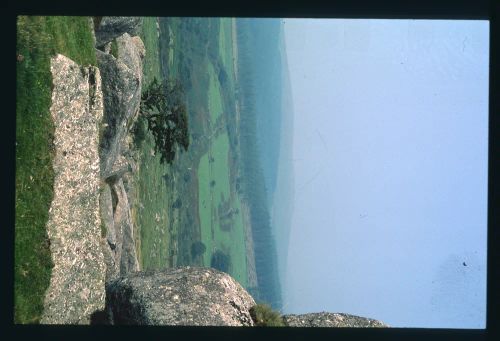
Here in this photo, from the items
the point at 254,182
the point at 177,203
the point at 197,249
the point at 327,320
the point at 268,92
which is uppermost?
the point at 268,92

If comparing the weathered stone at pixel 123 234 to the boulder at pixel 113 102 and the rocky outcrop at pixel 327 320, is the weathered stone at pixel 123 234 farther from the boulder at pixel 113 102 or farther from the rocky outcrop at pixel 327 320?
the rocky outcrop at pixel 327 320

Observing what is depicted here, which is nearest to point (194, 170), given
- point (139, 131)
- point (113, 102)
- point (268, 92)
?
point (139, 131)

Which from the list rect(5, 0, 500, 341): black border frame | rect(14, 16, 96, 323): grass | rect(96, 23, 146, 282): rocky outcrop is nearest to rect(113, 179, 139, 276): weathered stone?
rect(96, 23, 146, 282): rocky outcrop

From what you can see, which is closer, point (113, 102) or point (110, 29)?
point (113, 102)

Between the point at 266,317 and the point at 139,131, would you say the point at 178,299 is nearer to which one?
the point at 266,317

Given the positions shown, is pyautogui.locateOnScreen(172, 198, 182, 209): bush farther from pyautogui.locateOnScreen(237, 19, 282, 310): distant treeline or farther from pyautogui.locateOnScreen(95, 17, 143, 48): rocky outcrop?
pyautogui.locateOnScreen(237, 19, 282, 310): distant treeline

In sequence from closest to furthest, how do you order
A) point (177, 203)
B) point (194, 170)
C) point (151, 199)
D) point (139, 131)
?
point (139, 131) < point (151, 199) < point (177, 203) < point (194, 170)

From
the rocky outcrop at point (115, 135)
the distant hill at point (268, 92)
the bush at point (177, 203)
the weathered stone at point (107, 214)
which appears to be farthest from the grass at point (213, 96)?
the weathered stone at point (107, 214)
